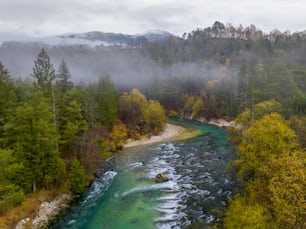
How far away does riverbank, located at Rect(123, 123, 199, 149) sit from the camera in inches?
2687

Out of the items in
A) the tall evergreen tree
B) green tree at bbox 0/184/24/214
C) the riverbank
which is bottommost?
the riverbank

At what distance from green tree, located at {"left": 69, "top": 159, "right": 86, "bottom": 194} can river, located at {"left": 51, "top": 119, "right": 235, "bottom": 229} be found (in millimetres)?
1603

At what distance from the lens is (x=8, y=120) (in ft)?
128

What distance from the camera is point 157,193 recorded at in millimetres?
38312

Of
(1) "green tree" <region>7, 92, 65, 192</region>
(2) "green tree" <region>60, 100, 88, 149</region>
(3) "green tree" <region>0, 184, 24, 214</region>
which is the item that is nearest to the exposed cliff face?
(3) "green tree" <region>0, 184, 24, 214</region>

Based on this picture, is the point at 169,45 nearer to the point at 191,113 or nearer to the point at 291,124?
the point at 191,113

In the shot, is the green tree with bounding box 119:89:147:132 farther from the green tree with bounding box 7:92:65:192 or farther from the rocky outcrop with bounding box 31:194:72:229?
the rocky outcrop with bounding box 31:194:72:229

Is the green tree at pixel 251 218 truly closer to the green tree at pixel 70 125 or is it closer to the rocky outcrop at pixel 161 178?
the rocky outcrop at pixel 161 178

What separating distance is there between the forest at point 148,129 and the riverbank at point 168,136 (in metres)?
2.17

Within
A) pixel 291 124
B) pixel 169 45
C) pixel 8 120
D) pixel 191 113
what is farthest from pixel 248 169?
pixel 169 45

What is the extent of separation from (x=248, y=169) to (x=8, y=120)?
106ft

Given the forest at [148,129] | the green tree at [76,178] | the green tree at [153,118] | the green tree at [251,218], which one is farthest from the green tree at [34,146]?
the green tree at [153,118]

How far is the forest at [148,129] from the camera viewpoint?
22.9 m

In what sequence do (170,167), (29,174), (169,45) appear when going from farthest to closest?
(169,45) → (170,167) → (29,174)
